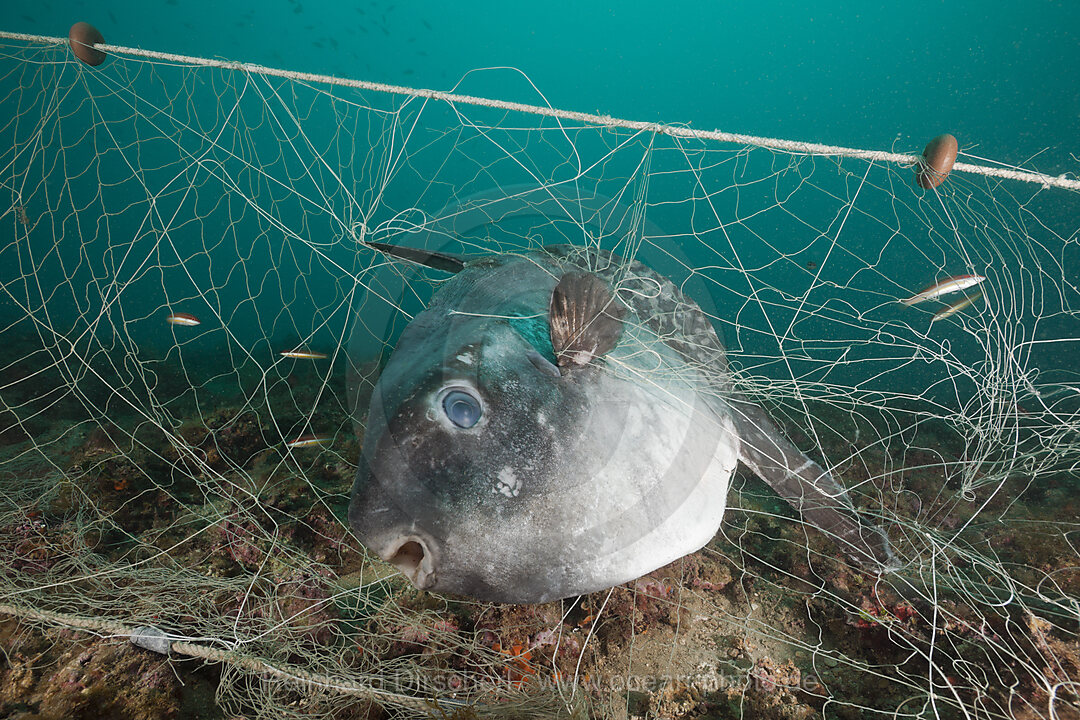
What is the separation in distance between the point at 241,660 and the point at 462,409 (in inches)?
74.3

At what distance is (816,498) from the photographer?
3.28m

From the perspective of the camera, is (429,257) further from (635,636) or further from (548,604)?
(635,636)

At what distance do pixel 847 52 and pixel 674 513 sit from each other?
78.4 m

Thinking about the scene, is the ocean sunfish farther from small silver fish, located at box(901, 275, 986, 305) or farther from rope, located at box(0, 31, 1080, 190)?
small silver fish, located at box(901, 275, 986, 305)

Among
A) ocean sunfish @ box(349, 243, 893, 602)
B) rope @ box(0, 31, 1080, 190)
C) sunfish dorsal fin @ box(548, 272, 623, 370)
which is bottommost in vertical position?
ocean sunfish @ box(349, 243, 893, 602)

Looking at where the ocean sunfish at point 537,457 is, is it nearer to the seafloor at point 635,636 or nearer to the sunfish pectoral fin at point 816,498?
the sunfish pectoral fin at point 816,498

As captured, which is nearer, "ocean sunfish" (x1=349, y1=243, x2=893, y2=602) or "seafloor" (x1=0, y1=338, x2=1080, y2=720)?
"ocean sunfish" (x1=349, y1=243, x2=893, y2=602)

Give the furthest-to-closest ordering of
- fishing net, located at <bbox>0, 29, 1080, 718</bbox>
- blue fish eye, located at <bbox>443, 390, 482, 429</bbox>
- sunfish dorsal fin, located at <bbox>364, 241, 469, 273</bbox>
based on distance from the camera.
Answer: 1. sunfish dorsal fin, located at <bbox>364, 241, 469, 273</bbox>
2. fishing net, located at <bbox>0, 29, 1080, 718</bbox>
3. blue fish eye, located at <bbox>443, 390, 482, 429</bbox>

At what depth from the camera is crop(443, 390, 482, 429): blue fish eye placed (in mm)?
2166

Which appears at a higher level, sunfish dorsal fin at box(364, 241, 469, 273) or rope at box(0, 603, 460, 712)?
sunfish dorsal fin at box(364, 241, 469, 273)

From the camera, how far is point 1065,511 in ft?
14.3

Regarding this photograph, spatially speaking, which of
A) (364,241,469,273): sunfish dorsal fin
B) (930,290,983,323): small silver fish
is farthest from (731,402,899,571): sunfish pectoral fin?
(364,241,469,273): sunfish dorsal fin

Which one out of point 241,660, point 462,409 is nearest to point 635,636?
point 462,409

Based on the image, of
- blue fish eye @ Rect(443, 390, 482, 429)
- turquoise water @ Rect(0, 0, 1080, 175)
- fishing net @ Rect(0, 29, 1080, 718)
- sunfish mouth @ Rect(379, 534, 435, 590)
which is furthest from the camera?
turquoise water @ Rect(0, 0, 1080, 175)
